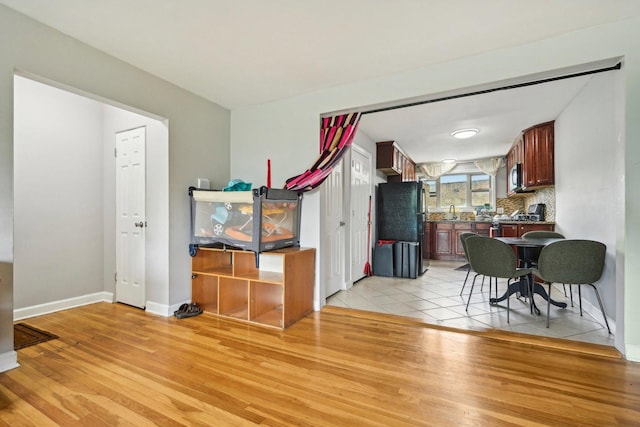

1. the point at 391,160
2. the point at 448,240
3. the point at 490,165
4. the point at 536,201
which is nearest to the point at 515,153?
the point at 536,201

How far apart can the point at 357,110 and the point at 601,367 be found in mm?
2837

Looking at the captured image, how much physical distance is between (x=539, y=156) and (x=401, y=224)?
7.64 ft

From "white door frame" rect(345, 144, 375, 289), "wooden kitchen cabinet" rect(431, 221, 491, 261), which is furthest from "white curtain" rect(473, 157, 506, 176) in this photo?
"white door frame" rect(345, 144, 375, 289)

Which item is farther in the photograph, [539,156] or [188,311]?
[539,156]

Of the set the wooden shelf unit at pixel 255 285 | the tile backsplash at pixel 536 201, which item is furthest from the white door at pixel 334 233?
the tile backsplash at pixel 536 201

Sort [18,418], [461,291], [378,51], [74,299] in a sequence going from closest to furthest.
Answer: [18,418]
[378,51]
[74,299]
[461,291]

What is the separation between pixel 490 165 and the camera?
7004 mm

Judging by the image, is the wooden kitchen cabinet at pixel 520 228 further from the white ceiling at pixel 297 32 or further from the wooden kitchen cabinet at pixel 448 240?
the white ceiling at pixel 297 32

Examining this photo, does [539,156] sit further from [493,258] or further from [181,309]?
[181,309]

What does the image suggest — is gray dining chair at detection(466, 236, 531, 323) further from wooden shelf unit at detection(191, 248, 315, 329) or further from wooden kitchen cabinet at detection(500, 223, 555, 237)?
wooden kitchen cabinet at detection(500, 223, 555, 237)

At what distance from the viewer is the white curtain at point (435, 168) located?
7525mm

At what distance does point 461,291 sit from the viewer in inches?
155

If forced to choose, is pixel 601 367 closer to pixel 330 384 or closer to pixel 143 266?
pixel 330 384

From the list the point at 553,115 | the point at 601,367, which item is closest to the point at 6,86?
the point at 601,367
